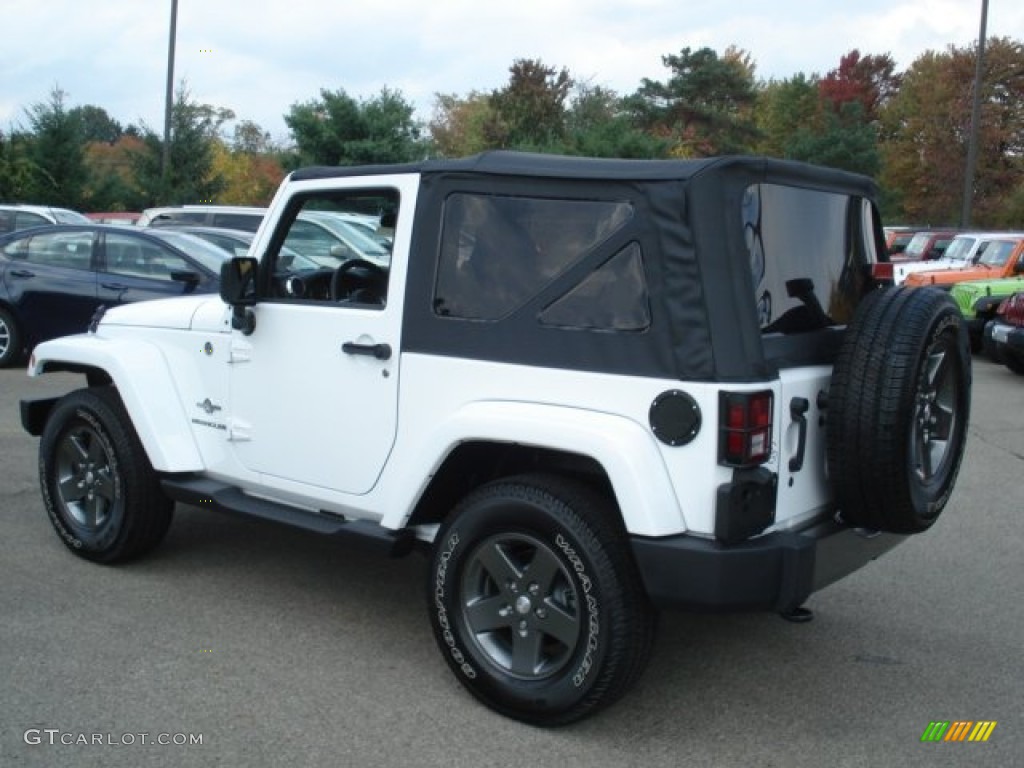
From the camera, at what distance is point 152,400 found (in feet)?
16.0

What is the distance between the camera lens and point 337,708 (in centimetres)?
381

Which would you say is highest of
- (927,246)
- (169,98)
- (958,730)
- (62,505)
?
(169,98)

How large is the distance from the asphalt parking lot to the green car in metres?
9.54

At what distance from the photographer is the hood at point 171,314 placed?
4848mm

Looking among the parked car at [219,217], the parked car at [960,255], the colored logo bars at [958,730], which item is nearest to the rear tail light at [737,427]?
the colored logo bars at [958,730]

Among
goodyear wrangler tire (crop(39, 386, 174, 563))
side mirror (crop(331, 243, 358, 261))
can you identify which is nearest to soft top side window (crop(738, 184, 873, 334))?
side mirror (crop(331, 243, 358, 261))

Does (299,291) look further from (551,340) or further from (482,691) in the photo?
(482,691)

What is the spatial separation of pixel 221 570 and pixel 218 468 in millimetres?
749

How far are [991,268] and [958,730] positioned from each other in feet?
47.0

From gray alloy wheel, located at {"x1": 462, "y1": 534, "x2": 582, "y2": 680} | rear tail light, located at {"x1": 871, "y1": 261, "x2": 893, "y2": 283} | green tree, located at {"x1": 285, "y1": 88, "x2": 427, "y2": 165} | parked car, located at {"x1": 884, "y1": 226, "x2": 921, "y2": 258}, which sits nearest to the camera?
gray alloy wheel, located at {"x1": 462, "y1": 534, "x2": 582, "y2": 680}

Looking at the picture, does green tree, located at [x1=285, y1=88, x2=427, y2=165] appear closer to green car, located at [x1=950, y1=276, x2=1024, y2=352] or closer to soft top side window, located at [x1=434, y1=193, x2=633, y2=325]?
green car, located at [x1=950, y1=276, x2=1024, y2=352]

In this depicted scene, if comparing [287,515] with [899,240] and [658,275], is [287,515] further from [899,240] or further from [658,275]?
[899,240]

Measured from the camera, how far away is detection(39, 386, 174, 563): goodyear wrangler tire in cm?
498
